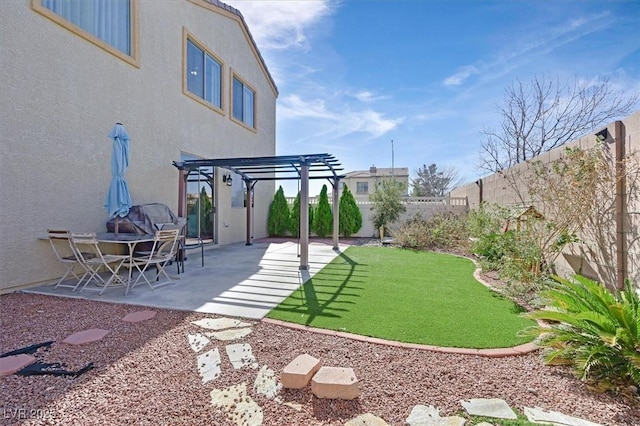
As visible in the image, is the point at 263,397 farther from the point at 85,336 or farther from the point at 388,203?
the point at 388,203

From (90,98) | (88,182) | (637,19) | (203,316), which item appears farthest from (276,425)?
(637,19)

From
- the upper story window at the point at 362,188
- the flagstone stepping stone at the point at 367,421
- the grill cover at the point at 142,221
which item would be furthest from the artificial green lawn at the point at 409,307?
the upper story window at the point at 362,188

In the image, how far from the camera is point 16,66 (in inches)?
219

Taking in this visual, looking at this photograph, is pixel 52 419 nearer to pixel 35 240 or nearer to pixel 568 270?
pixel 35 240

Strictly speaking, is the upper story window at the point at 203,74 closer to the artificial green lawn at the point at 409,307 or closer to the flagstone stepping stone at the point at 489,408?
the artificial green lawn at the point at 409,307

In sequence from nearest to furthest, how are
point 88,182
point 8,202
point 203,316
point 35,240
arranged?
point 203,316, point 8,202, point 35,240, point 88,182

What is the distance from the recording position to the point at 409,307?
4.92 metres

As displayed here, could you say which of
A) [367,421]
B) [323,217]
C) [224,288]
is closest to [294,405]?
[367,421]

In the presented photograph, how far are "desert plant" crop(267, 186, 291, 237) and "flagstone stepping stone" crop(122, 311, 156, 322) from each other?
11944mm

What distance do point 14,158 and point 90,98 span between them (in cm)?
207

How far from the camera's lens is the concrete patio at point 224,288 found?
5.02m

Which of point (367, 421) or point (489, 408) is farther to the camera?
point (489, 408)

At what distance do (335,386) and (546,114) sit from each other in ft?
68.7

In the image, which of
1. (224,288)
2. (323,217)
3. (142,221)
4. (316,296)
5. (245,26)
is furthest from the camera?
(323,217)
